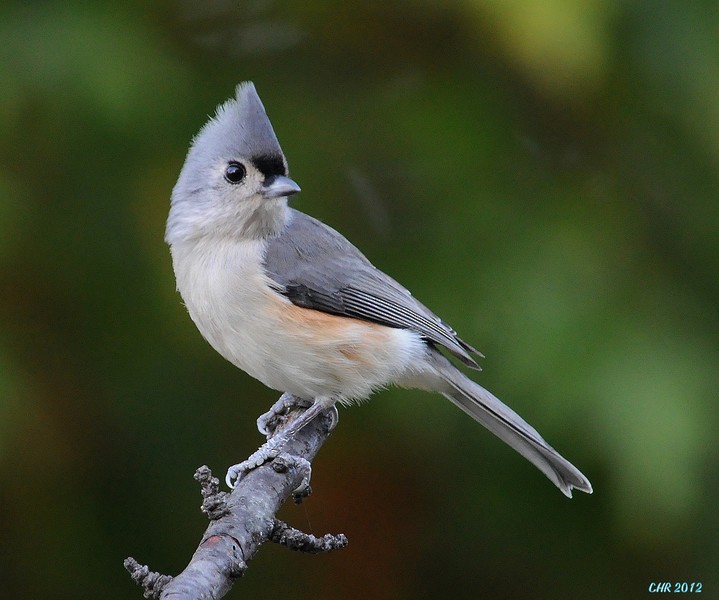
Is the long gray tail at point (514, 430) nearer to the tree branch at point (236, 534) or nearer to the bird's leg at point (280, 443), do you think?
the bird's leg at point (280, 443)

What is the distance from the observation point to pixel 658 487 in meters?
3.13

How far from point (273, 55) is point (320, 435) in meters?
1.51

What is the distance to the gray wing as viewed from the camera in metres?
3.34

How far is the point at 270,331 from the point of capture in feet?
10.3

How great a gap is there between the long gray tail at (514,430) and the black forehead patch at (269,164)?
90cm

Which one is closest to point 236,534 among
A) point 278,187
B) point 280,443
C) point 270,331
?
point 280,443

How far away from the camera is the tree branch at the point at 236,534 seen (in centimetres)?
199

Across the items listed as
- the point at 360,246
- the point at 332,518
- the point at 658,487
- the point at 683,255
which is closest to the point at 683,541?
the point at 658,487

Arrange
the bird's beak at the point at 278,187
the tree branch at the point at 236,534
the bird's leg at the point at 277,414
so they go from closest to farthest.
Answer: the tree branch at the point at 236,534 → the bird's beak at the point at 278,187 → the bird's leg at the point at 277,414

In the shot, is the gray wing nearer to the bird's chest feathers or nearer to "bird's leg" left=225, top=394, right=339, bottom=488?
the bird's chest feathers

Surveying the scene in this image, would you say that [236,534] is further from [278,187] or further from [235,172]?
[235,172]

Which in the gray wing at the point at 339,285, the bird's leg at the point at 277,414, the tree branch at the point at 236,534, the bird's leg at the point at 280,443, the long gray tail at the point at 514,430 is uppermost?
the gray wing at the point at 339,285

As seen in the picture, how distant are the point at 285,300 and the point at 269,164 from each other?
18.0 inches

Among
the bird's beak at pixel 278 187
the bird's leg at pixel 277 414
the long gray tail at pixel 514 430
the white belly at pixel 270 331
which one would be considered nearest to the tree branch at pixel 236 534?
the white belly at pixel 270 331
